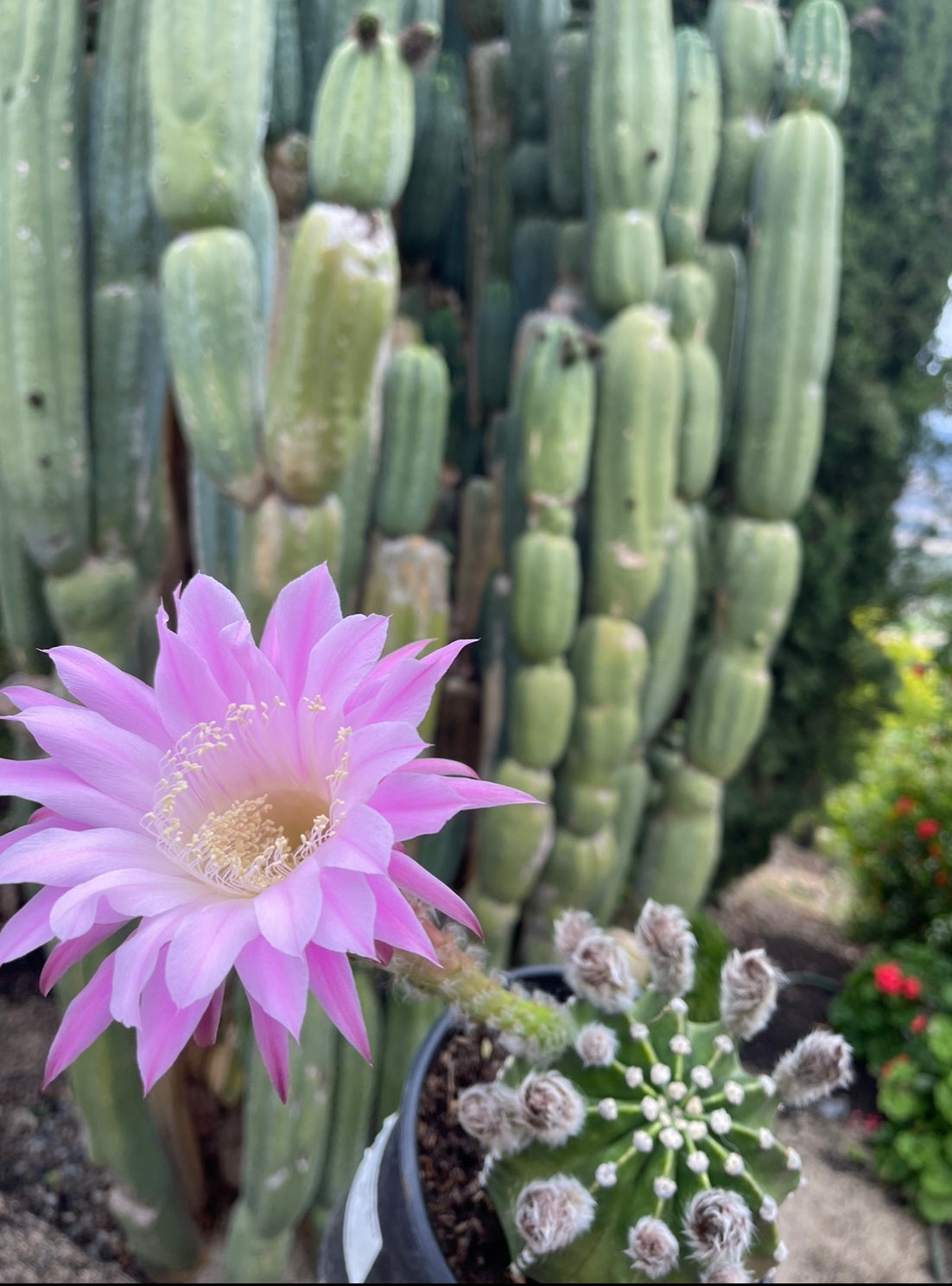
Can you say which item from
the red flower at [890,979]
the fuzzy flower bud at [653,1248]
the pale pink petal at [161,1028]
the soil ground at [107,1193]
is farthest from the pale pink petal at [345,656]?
the red flower at [890,979]

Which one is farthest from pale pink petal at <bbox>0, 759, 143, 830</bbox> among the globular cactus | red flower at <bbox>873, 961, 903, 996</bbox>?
red flower at <bbox>873, 961, 903, 996</bbox>

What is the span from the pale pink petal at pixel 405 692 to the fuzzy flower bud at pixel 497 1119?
309 mm

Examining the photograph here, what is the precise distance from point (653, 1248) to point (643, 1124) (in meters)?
0.08

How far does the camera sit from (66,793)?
0.30 m

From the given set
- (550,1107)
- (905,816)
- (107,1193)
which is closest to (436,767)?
(550,1107)

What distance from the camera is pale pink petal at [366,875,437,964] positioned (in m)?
0.28

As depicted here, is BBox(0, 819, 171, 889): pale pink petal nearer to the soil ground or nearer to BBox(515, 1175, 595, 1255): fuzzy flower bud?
BBox(515, 1175, 595, 1255): fuzzy flower bud

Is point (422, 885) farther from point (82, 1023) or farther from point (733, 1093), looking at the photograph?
point (733, 1093)

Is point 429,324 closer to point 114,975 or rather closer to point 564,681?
point 564,681

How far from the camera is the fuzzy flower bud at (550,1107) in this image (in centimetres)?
47

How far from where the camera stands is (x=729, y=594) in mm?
1193

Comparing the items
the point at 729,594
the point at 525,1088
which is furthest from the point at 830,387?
the point at 525,1088

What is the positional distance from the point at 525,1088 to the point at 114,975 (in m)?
0.30

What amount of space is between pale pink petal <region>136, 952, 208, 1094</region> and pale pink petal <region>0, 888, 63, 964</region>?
4cm
